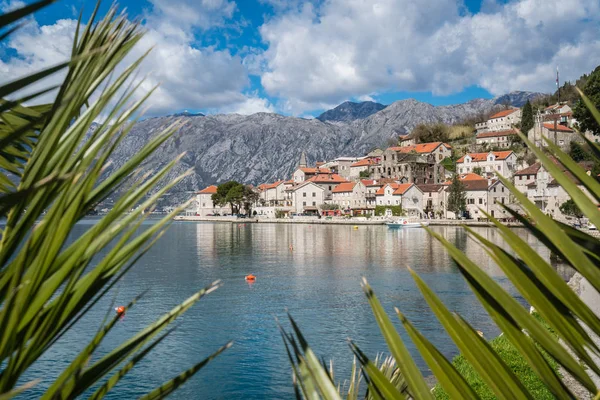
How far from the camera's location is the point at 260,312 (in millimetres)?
23875

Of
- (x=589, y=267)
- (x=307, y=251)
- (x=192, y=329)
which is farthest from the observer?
(x=307, y=251)

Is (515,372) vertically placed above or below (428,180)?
below

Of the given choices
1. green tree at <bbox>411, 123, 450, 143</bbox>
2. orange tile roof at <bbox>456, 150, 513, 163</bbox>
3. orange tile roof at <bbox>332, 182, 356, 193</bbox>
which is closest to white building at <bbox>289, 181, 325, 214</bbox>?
orange tile roof at <bbox>332, 182, 356, 193</bbox>

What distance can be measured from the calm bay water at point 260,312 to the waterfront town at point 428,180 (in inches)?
1584


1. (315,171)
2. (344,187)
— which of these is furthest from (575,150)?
(315,171)

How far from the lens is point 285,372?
1595cm

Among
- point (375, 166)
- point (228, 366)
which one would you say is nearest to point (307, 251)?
point (228, 366)

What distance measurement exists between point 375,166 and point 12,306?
371 feet

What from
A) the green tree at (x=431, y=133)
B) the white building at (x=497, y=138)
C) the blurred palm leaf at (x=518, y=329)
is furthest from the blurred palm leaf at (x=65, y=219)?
the green tree at (x=431, y=133)

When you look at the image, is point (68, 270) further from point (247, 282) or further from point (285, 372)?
point (247, 282)

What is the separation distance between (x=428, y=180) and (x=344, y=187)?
55.1ft

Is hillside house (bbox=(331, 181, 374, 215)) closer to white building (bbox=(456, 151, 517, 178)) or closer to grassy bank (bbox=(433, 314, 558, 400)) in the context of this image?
white building (bbox=(456, 151, 517, 178))

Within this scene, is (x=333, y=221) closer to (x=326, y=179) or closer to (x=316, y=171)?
(x=326, y=179)

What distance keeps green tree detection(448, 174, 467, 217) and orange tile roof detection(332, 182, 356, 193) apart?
2302 centimetres
